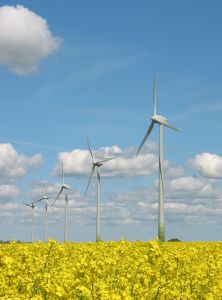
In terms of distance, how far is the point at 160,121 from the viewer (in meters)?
52.1

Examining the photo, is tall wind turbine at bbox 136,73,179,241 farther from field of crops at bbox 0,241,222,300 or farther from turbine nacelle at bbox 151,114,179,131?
field of crops at bbox 0,241,222,300

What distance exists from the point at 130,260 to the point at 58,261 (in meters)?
2.47

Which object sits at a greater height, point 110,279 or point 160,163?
point 160,163

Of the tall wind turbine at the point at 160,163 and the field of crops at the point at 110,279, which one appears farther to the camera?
the tall wind turbine at the point at 160,163

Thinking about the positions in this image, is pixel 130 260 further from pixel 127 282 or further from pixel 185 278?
pixel 127 282

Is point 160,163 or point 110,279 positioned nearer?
point 110,279

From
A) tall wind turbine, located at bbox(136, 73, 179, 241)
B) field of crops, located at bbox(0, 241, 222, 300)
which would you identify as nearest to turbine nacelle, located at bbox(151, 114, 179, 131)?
tall wind turbine, located at bbox(136, 73, 179, 241)

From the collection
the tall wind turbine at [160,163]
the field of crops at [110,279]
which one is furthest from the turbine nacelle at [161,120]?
the field of crops at [110,279]

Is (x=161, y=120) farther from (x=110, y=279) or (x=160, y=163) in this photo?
(x=110, y=279)

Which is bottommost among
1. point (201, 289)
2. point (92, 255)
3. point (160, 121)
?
point (201, 289)

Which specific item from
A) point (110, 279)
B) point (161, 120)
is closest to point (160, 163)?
point (161, 120)

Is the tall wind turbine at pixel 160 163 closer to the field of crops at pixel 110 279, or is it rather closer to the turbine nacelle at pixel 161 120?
the turbine nacelle at pixel 161 120

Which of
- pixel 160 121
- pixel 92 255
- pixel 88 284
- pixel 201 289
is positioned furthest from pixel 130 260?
pixel 160 121

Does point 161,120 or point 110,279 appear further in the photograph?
point 161,120
